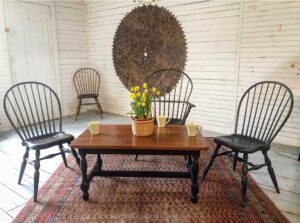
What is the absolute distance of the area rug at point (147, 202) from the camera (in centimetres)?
180

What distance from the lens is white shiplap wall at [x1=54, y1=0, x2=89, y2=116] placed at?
181 inches

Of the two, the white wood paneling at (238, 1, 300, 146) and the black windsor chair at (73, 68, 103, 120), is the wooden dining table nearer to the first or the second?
the white wood paneling at (238, 1, 300, 146)

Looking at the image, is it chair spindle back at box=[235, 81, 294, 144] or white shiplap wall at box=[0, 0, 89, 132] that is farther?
white shiplap wall at box=[0, 0, 89, 132]

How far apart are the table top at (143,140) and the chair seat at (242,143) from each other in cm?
25

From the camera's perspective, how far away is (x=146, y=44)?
4.20 metres

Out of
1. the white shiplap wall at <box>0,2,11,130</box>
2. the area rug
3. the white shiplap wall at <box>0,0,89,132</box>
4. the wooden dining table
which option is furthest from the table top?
the white shiplap wall at <box>0,0,89,132</box>

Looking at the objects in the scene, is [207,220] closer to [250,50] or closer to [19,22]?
[250,50]

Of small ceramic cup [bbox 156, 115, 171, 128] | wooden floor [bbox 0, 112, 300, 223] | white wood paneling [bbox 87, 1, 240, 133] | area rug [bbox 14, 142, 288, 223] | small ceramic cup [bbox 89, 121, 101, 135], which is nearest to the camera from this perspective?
area rug [bbox 14, 142, 288, 223]

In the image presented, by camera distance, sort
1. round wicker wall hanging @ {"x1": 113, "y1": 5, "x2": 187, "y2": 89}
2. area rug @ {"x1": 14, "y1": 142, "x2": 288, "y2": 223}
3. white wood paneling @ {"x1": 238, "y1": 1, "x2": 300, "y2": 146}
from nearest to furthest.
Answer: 1. area rug @ {"x1": 14, "y1": 142, "x2": 288, "y2": 223}
2. white wood paneling @ {"x1": 238, "y1": 1, "x2": 300, "y2": 146}
3. round wicker wall hanging @ {"x1": 113, "y1": 5, "x2": 187, "y2": 89}

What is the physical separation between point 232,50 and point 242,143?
184cm

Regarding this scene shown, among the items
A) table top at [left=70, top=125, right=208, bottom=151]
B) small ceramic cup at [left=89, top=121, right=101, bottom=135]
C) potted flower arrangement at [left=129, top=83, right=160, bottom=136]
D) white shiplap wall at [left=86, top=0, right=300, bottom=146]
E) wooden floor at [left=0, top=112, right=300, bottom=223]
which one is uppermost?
white shiplap wall at [left=86, top=0, right=300, bottom=146]

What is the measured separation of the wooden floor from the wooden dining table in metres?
0.61

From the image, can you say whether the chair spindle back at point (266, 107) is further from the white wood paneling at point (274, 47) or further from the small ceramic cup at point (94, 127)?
the small ceramic cup at point (94, 127)

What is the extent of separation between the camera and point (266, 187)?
2232mm
